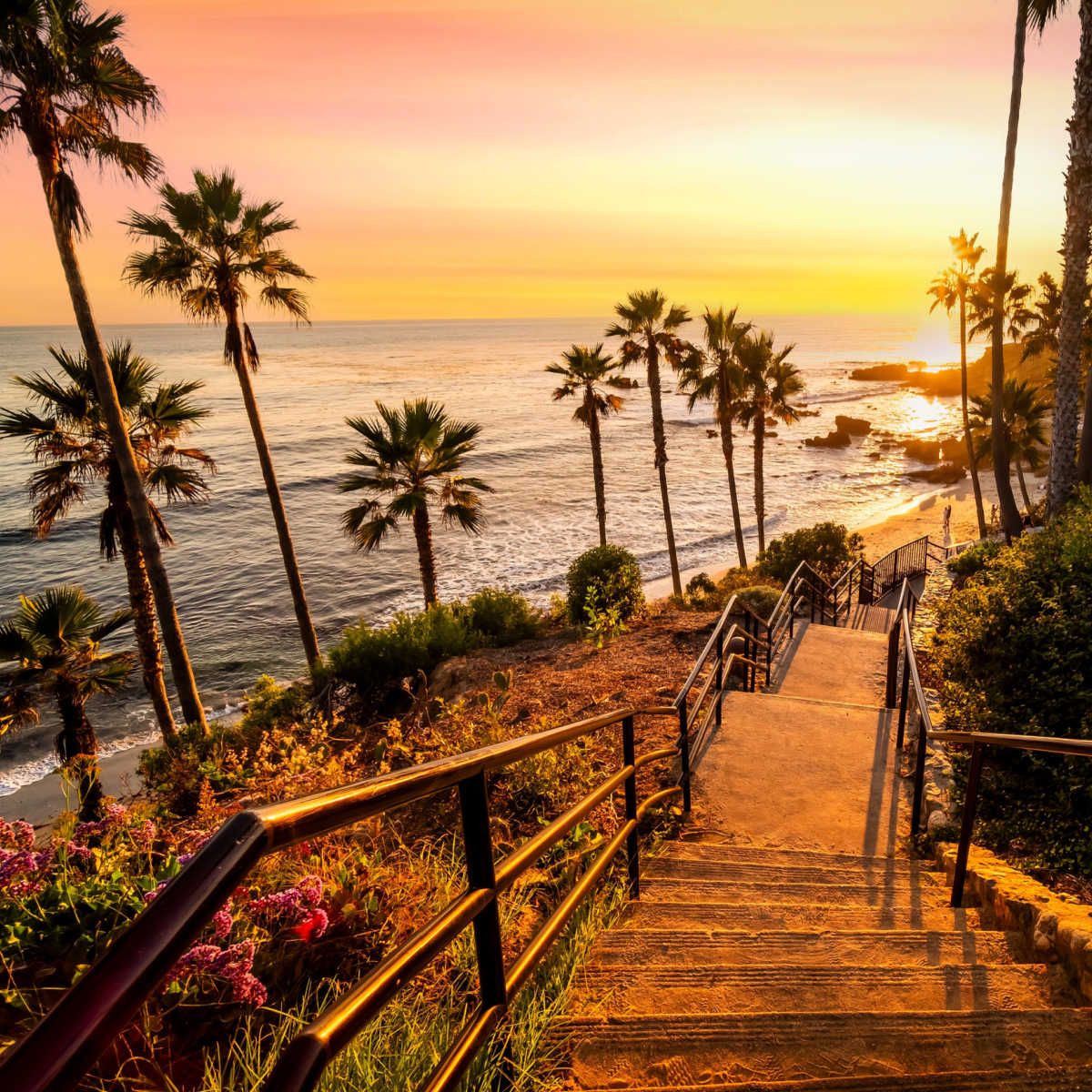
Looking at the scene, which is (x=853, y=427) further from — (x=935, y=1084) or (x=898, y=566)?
(x=935, y=1084)

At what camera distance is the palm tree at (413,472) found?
16875mm

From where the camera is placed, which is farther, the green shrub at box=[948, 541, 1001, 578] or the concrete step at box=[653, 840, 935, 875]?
the green shrub at box=[948, 541, 1001, 578]

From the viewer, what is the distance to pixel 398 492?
728 inches

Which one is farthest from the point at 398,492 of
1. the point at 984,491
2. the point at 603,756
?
the point at 984,491

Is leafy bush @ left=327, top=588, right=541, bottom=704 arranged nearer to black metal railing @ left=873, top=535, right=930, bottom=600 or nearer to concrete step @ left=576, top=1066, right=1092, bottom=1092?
concrete step @ left=576, top=1066, right=1092, bottom=1092

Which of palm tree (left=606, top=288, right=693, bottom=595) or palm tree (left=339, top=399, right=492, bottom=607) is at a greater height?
palm tree (left=606, top=288, right=693, bottom=595)

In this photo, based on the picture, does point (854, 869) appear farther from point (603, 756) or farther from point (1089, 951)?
point (603, 756)

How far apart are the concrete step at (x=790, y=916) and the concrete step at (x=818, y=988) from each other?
0.43 meters

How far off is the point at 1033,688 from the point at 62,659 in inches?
502

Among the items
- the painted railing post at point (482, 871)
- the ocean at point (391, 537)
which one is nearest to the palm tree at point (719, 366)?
the ocean at point (391, 537)

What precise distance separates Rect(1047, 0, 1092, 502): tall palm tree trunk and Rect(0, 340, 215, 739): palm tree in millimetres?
17419

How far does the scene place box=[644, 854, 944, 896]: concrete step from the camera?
4172mm

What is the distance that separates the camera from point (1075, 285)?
1450cm

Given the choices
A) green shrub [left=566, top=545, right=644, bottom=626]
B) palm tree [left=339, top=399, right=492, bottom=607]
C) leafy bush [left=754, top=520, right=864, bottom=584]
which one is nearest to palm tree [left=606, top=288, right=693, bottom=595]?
leafy bush [left=754, top=520, right=864, bottom=584]
